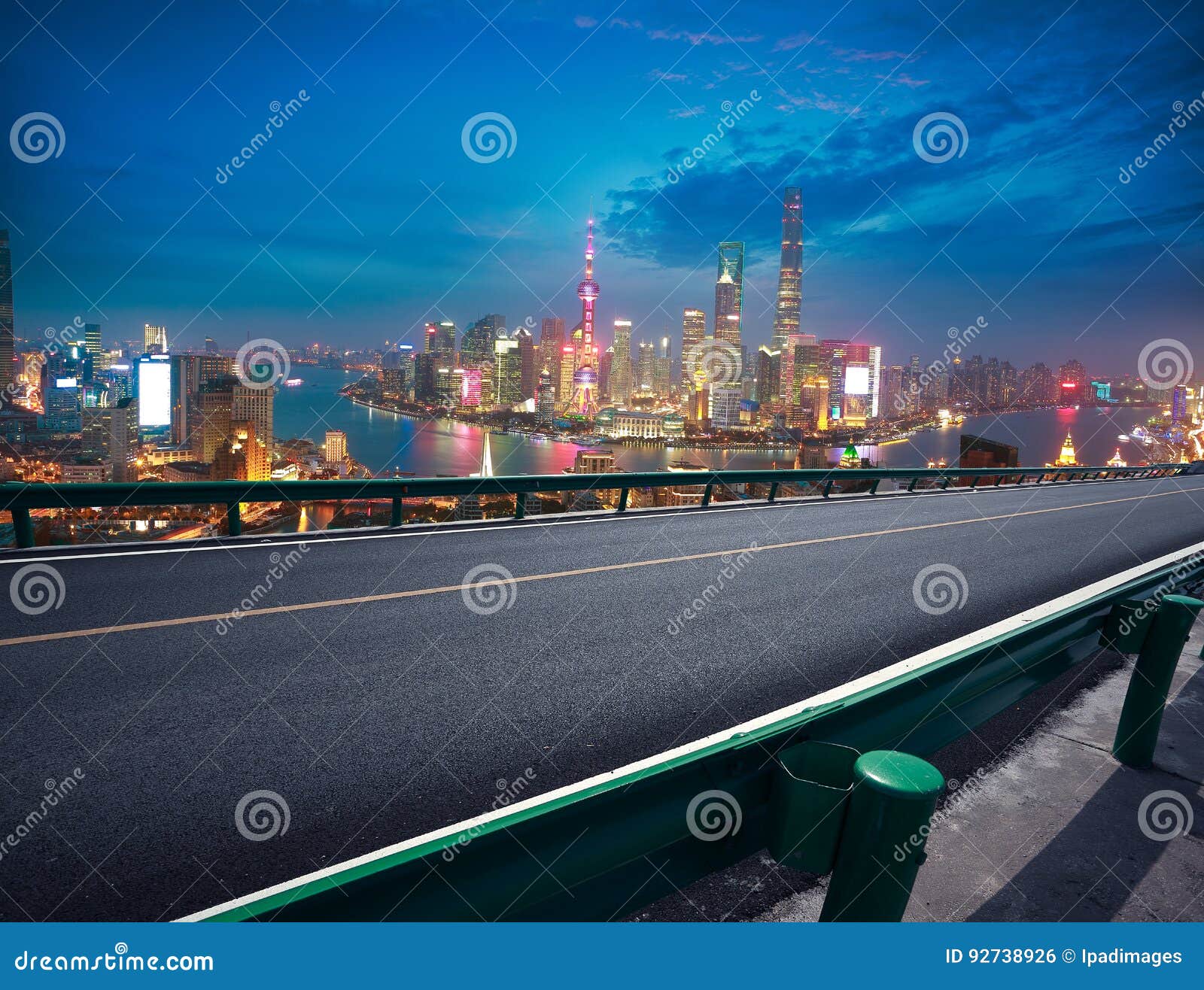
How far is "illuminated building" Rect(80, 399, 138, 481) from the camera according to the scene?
11.3m

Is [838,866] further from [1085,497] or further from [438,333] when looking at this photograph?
[438,333]

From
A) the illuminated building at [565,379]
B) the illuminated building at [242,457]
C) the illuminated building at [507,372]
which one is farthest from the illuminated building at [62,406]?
the illuminated building at [565,379]

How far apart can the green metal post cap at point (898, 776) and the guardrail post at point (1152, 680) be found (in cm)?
338

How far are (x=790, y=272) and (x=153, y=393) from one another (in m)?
127

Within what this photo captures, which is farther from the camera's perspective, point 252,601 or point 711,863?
point 252,601

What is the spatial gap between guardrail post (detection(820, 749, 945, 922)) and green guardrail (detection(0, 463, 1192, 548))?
8982 mm

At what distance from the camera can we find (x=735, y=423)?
39.5 metres

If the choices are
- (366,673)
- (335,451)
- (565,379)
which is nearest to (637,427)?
(335,451)

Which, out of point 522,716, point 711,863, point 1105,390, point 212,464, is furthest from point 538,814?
point 1105,390

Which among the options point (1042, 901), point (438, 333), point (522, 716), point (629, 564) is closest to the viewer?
point (1042, 901)

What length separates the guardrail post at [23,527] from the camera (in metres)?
8.94

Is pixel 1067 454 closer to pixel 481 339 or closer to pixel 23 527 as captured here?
pixel 481 339

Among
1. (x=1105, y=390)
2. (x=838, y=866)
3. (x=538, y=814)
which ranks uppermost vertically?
(x=1105, y=390)

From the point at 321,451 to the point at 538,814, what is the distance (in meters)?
16.4
